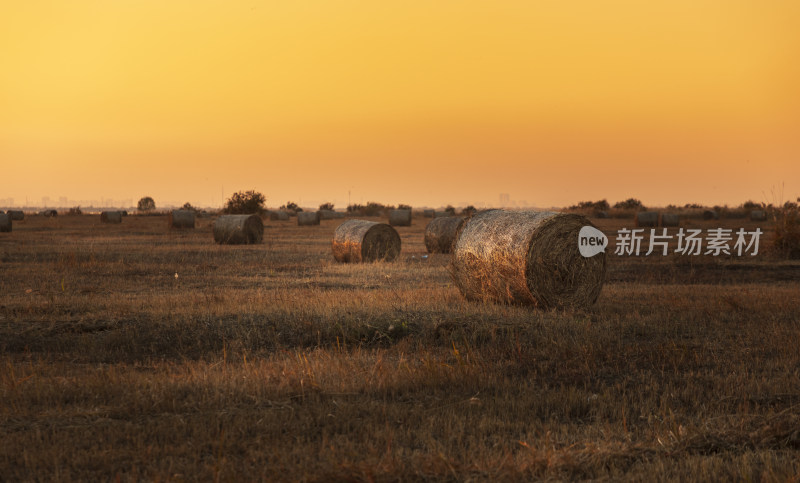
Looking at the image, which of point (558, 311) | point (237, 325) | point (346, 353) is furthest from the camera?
point (558, 311)

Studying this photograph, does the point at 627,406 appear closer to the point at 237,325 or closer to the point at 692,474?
the point at 692,474

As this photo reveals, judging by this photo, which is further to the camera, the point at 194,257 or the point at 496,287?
the point at 194,257

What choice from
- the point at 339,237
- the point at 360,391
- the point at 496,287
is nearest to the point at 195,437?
the point at 360,391

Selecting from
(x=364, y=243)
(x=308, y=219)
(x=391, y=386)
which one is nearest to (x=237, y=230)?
(x=364, y=243)

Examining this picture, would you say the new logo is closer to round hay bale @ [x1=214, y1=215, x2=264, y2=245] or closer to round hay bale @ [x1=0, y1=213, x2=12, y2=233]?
round hay bale @ [x1=214, y1=215, x2=264, y2=245]

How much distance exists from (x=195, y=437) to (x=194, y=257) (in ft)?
58.8

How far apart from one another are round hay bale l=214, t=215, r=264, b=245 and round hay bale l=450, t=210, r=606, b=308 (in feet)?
57.4

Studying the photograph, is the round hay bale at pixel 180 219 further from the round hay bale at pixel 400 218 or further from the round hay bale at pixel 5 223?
the round hay bale at pixel 400 218

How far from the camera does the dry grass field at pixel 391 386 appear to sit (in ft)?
17.7

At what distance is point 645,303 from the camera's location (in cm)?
1318

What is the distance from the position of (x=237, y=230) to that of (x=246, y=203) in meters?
30.3

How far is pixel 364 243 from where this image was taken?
72.1 feet

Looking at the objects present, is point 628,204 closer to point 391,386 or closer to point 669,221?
point 669,221

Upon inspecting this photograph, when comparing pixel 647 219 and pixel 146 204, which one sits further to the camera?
pixel 146 204
